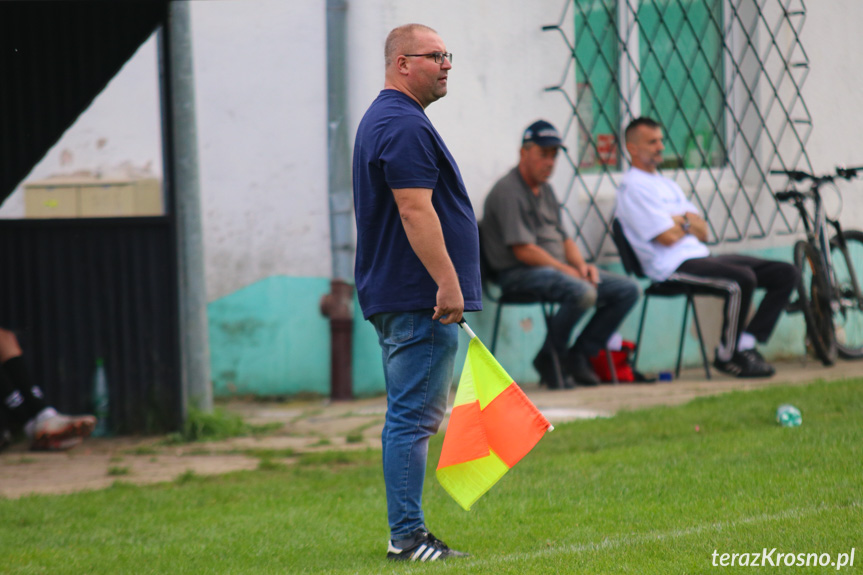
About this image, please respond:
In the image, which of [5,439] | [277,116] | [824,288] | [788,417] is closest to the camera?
[788,417]

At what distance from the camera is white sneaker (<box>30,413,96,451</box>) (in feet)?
21.1

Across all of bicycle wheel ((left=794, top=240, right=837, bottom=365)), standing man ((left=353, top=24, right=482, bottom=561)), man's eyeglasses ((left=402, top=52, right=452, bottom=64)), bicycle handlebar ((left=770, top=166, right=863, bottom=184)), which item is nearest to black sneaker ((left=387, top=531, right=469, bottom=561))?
standing man ((left=353, top=24, right=482, bottom=561))

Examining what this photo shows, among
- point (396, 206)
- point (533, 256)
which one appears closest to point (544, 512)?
point (396, 206)

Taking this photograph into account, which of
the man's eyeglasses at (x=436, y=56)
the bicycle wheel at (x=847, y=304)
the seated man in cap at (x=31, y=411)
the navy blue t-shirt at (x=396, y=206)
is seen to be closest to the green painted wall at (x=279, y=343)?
the seated man in cap at (x=31, y=411)

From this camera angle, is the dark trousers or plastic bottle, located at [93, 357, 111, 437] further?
the dark trousers

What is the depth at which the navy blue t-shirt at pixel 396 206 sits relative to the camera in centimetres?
358

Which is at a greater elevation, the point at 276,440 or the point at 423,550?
the point at 423,550

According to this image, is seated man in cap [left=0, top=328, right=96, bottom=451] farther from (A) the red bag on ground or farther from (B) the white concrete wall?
(A) the red bag on ground

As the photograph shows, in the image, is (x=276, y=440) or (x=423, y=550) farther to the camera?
(x=276, y=440)

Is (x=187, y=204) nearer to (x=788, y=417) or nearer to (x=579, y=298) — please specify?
(x=579, y=298)

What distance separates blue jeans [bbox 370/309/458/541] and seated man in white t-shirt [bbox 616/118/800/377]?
187 inches

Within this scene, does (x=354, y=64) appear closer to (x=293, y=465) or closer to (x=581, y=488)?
(x=293, y=465)

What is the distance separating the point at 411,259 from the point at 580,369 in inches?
179

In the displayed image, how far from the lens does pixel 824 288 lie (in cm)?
872
